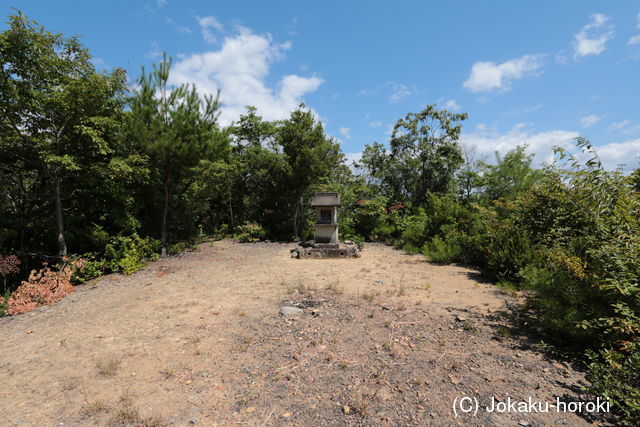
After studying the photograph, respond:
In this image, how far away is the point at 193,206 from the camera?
37.0 feet

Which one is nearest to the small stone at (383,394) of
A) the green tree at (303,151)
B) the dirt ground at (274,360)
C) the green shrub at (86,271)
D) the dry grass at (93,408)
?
the dirt ground at (274,360)

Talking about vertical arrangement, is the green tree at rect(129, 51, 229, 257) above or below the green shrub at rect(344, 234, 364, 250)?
above

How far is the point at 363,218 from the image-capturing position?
13.8 metres

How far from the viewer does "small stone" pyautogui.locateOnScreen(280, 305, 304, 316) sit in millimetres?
4191

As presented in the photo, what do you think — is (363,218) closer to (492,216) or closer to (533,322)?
(492,216)

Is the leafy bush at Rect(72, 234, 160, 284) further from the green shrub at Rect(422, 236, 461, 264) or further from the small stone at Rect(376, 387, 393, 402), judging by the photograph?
the green shrub at Rect(422, 236, 461, 264)

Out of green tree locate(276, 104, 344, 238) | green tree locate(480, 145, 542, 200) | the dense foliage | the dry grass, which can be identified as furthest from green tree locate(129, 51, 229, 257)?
green tree locate(480, 145, 542, 200)

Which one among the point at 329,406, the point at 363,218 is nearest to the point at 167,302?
the point at 329,406

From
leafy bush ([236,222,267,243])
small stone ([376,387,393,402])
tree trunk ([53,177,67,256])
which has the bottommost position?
small stone ([376,387,393,402])

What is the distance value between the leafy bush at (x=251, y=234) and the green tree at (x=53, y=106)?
23.1 ft

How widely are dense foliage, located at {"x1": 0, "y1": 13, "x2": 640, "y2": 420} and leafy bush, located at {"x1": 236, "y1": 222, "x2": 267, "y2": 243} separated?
0.08m

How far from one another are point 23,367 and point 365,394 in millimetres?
3924

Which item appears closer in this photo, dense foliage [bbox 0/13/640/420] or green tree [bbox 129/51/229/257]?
dense foliage [bbox 0/13/640/420]

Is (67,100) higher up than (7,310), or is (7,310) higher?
(67,100)
